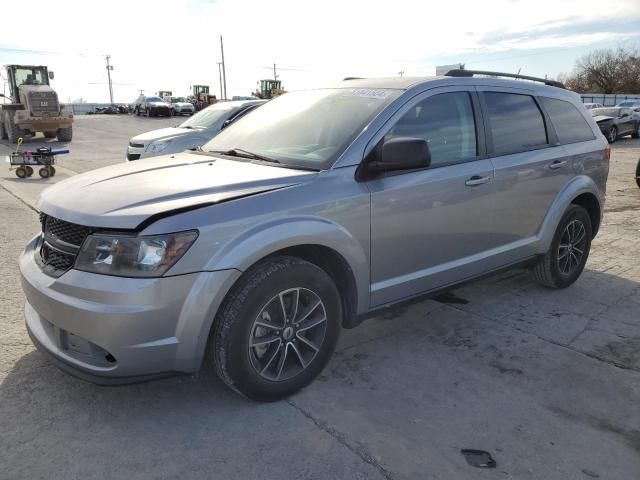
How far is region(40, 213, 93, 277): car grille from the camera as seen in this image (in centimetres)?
271

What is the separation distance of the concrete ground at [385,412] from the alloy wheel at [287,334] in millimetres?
196

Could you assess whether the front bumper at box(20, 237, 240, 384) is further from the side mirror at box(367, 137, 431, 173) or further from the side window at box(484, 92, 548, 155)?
the side window at box(484, 92, 548, 155)

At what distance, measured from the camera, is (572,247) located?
4969 mm

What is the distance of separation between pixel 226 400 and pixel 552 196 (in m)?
3.11

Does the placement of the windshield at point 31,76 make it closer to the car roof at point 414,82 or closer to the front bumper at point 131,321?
the car roof at point 414,82

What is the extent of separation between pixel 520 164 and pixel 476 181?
23.3 inches

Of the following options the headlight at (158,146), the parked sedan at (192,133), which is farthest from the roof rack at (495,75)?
the headlight at (158,146)

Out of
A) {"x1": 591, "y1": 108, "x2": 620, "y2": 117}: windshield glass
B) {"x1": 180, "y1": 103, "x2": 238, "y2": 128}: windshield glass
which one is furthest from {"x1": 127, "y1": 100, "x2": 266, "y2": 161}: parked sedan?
{"x1": 591, "y1": 108, "x2": 620, "y2": 117}: windshield glass

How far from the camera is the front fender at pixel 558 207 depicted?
4508 mm

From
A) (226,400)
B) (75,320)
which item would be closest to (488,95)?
(226,400)

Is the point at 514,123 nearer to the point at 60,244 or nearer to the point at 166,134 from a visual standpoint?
the point at 60,244

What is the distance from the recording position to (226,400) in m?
3.04

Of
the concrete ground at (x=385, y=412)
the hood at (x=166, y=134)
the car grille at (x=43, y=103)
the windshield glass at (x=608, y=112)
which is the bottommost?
the concrete ground at (x=385, y=412)

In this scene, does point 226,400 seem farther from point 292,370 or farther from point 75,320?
point 75,320
